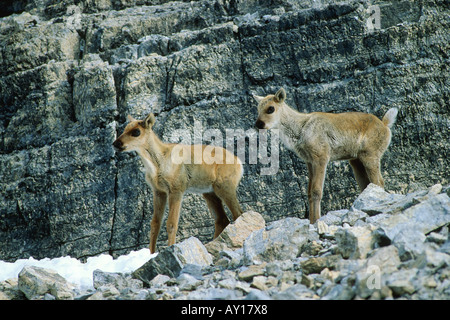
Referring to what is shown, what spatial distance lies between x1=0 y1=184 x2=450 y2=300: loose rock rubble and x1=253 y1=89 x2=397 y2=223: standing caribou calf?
1642 mm

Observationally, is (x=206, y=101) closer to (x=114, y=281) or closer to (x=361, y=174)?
(x=361, y=174)

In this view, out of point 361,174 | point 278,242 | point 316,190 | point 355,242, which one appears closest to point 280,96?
point 316,190

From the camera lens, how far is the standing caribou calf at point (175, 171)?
11289 mm

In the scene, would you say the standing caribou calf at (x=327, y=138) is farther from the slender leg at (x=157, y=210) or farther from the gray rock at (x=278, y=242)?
the slender leg at (x=157, y=210)

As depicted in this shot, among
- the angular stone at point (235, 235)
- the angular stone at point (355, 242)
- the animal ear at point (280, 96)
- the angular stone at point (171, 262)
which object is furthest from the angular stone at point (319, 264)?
the animal ear at point (280, 96)

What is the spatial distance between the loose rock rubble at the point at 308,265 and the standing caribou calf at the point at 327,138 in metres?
1.64

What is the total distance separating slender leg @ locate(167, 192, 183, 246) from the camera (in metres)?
10.9

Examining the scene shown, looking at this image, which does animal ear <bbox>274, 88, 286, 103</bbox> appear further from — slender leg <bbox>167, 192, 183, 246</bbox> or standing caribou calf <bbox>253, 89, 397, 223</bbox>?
slender leg <bbox>167, 192, 183, 246</bbox>

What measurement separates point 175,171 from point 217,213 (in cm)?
151

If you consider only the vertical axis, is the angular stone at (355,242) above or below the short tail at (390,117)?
below

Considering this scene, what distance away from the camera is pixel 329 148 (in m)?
11.4

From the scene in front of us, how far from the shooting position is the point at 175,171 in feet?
37.4

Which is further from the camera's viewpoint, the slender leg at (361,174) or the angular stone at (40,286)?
the slender leg at (361,174)
